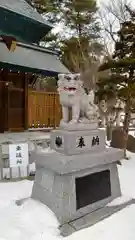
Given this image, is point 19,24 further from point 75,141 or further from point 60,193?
point 60,193

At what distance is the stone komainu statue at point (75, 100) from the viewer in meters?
4.00

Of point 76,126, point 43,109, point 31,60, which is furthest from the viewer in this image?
point 43,109

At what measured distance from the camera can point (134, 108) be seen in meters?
9.12

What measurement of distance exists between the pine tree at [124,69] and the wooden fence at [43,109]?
1717 millimetres


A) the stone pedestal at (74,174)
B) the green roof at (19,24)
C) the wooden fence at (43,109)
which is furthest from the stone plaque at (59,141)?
the wooden fence at (43,109)

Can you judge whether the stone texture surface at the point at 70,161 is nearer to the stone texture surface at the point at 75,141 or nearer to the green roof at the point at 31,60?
the stone texture surface at the point at 75,141

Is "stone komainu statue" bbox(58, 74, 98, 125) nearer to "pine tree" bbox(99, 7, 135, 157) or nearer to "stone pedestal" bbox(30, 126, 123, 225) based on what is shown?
"stone pedestal" bbox(30, 126, 123, 225)

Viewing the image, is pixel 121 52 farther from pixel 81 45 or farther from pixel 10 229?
pixel 10 229

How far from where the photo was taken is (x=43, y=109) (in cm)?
866

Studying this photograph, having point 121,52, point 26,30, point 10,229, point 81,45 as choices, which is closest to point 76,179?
point 10,229

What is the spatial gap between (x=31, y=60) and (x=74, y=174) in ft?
14.2

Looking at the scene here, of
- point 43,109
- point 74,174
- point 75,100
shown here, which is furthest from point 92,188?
point 43,109

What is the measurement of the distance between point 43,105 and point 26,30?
5054 millimetres

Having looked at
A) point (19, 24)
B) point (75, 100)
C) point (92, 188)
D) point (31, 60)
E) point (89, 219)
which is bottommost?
point (89, 219)
